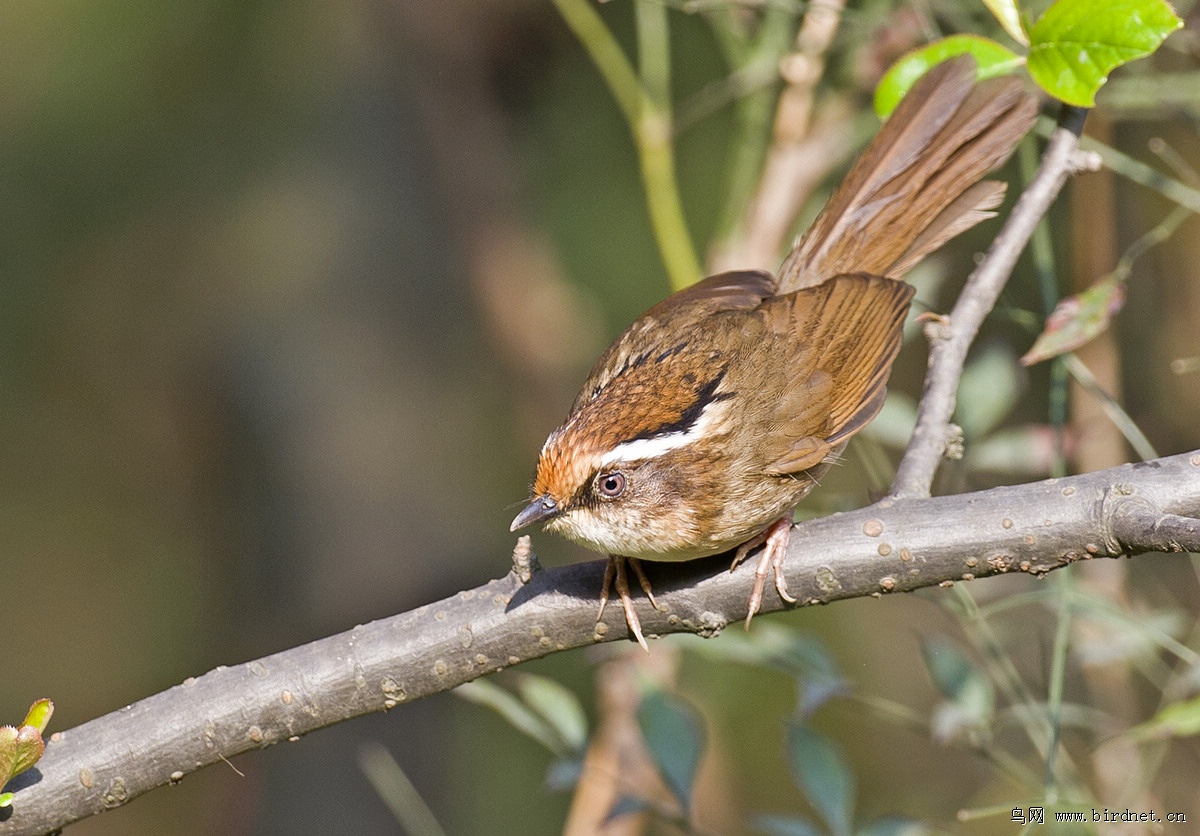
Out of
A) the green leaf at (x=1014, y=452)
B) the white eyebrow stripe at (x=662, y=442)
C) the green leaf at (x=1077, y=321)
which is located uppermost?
the green leaf at (x=1077, y=321)

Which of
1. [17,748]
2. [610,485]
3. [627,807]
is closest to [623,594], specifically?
[610,485]

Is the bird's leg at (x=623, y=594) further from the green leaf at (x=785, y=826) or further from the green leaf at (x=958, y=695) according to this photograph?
the green leaf at (x=958, y=695)

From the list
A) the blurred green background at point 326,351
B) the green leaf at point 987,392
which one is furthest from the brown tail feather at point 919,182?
the blurred green background at point 326,351

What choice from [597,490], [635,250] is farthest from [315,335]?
[597,490]

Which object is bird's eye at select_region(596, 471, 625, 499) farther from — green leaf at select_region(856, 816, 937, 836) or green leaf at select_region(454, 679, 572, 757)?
green leaf at select_region(856, 816, 937, 836)

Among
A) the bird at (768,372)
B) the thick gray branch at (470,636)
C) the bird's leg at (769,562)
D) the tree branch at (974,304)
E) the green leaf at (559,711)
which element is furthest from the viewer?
the green leaf at (559,711)

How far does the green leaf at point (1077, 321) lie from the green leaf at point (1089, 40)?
46 cm

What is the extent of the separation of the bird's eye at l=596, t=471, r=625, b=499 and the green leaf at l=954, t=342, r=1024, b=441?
3.36ft

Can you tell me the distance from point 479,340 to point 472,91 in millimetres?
1417

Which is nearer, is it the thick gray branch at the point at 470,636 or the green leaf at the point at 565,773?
the thick gray branch at the point at 470,636

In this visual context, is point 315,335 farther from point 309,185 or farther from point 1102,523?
point 1102,523

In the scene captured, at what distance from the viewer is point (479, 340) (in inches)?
272

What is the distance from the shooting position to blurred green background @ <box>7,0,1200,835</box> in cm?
599

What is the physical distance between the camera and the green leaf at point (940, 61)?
259 centimetres
